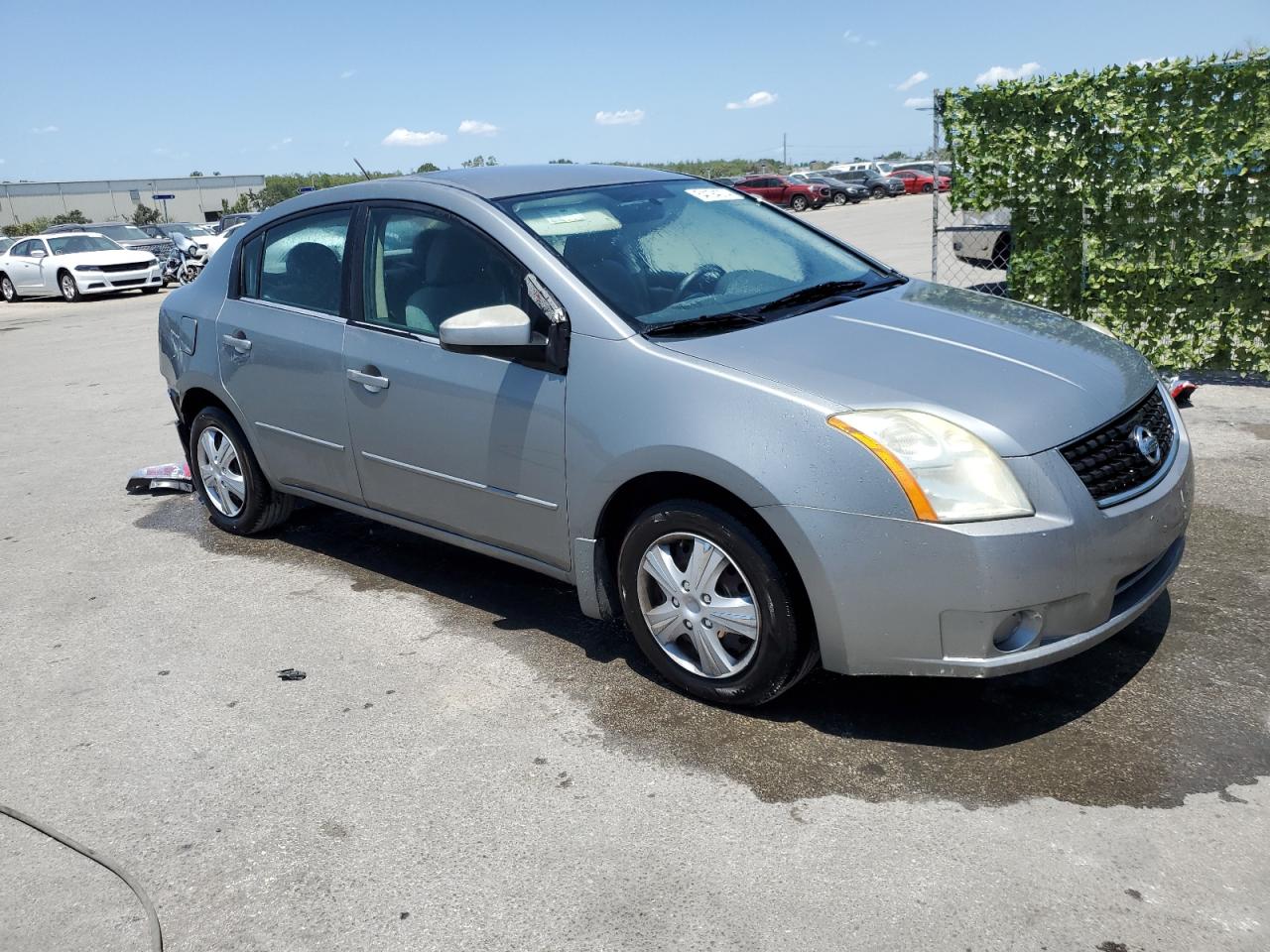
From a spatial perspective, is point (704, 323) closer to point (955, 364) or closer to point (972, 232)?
point (955, 364)

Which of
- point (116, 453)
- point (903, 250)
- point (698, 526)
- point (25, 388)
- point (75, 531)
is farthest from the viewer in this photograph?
point (903, 250)

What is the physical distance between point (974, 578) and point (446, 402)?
204 cm

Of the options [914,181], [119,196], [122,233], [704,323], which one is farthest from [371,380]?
[119,196]

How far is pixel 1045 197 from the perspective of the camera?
27.3ft

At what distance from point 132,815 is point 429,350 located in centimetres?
189

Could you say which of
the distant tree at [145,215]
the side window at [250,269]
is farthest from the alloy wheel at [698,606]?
the distant tree at [145,215]

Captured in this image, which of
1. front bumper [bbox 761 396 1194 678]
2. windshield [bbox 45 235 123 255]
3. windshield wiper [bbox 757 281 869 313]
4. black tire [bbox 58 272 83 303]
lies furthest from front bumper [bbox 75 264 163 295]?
front bumper [bbox 761 396 1194 678]

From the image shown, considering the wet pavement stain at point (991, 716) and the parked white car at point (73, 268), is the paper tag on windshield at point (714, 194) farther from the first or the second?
the parked white car at point (73, 268)

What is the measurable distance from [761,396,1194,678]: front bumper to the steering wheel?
109cm

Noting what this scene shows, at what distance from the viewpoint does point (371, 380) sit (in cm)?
436

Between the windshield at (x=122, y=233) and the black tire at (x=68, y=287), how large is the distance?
3331 millimetres

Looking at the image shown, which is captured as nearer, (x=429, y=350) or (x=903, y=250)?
(x=429, y=350)

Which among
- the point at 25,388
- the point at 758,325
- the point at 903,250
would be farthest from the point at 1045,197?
the point at 903,250

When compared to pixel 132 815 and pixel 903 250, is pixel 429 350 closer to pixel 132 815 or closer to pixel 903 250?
pixel 132 815
